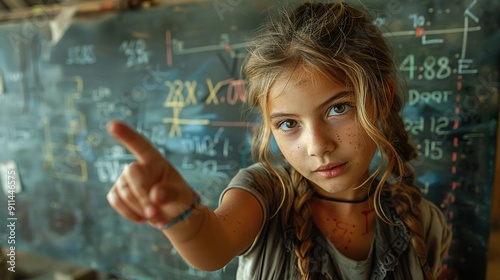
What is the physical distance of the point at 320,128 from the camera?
65 cm

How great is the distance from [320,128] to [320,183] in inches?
4.8

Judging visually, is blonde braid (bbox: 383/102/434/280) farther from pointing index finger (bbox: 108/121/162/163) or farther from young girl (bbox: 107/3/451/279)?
pointing index finger (bbox: 108/121/162/163)

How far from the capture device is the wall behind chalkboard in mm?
1145

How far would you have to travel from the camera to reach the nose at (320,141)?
2.10 ft

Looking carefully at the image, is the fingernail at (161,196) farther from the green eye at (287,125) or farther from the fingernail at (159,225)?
the green eye at (287,125)

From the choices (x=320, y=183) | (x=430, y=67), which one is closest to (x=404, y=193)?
(x=320, y=183)

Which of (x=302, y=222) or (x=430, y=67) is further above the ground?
(x=430, y=67)

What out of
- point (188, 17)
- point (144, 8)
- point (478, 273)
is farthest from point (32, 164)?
point (478, 273)

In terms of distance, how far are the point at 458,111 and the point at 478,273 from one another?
0.55 metres

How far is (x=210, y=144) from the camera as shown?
1.58 metres

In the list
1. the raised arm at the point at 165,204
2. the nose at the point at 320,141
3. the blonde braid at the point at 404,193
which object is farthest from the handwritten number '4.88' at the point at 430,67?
the raised arm at the point at 165,204

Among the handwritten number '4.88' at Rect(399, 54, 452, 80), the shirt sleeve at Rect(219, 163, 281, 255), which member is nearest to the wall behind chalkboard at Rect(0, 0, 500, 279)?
the handwritten number '4.88' at Rect(399, 54, 452, 80)

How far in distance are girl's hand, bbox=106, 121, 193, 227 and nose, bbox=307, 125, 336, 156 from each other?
27cm

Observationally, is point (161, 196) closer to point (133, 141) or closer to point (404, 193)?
point (133, 141)
